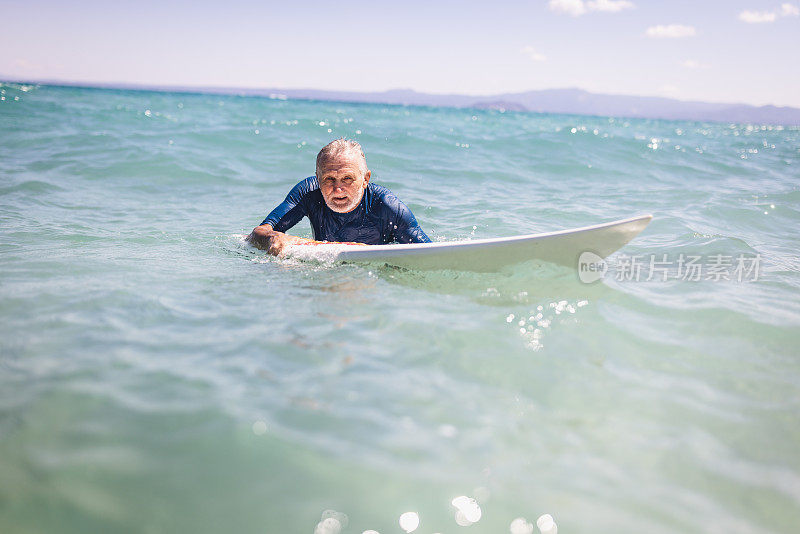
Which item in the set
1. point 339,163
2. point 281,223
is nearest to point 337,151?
point 339,163

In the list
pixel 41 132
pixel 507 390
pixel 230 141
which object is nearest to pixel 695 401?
pixel 507 390

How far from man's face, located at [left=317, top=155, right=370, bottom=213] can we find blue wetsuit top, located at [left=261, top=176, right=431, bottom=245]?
101 mm

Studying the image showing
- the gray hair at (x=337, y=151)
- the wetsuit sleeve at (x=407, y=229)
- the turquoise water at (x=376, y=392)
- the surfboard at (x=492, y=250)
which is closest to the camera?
the turquoise water at (x=376, y=392)

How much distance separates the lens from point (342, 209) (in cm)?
433

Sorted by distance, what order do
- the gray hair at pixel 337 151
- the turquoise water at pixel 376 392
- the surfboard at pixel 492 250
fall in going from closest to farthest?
the turquoise water at pixel 376 392 < the surfboard at pixel 492 250 < the gray hair at pixel 337 151

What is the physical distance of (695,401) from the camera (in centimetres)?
238

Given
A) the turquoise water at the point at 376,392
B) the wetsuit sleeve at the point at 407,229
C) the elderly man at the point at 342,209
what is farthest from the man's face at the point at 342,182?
the turquoise water at the point at 376,392

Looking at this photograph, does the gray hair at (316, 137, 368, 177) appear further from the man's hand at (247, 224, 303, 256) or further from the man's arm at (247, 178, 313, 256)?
the man's hand at (247, 224, 303, 256)

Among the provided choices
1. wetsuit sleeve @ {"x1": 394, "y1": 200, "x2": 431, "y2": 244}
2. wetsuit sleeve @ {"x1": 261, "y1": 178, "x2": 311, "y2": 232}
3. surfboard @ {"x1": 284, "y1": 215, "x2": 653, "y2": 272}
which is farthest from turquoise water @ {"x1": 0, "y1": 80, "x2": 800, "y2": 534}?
wetsuit sleeve @ {"x1": 394, "y1": 200, "x2": 431, "y2": 244}

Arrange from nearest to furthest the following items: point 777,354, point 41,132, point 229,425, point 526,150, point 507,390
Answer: point 229,425, point 507,390, point 777,354, point 41,132, point 526,150

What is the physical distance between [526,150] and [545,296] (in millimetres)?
12677

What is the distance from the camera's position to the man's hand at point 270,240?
4.06 meters

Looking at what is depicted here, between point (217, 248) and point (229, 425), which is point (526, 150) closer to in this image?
point (217, 248)

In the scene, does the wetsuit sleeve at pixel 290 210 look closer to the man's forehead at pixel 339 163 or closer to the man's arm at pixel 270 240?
the man's arm at pixel 270 240
